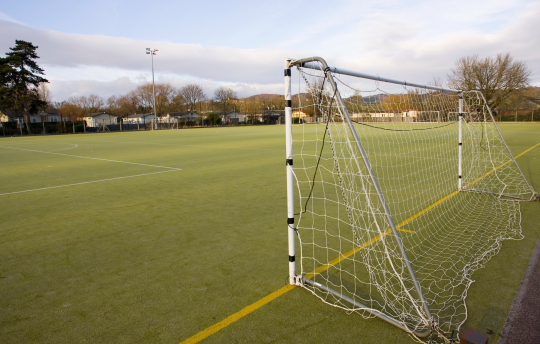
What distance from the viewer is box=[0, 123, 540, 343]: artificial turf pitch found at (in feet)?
9.11

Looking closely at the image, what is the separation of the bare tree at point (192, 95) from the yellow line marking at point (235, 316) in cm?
9664

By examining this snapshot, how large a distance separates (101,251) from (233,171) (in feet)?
20.3

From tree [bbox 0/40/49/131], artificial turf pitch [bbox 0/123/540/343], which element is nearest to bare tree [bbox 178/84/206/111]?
tree [bbox 0/40/49/131]

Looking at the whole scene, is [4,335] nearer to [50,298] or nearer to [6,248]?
[50,298]

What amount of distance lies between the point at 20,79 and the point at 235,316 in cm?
5663

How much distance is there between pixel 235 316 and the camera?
2.92 meters

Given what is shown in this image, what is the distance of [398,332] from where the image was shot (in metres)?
2.73

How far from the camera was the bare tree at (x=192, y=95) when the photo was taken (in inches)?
3780

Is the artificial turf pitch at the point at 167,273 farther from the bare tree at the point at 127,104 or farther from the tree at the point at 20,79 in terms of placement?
the bare tree at the point at 127,104

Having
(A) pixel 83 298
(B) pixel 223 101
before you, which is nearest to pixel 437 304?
(A) pixel 83 298

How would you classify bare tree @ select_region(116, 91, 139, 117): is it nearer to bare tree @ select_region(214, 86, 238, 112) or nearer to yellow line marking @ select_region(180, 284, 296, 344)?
bare tree @ select_region(214, 86, 238, 112)

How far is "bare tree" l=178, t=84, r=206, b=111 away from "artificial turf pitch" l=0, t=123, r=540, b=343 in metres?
92.5

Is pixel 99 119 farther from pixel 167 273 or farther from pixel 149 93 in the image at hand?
pixel 167 273

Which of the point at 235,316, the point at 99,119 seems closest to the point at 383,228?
the point at 235,316
